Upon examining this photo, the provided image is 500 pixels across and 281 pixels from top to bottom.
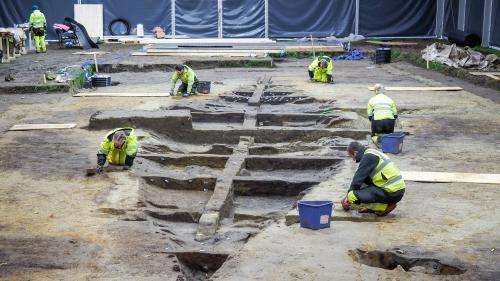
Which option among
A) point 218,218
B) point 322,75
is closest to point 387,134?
point 218,218

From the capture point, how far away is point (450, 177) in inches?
465

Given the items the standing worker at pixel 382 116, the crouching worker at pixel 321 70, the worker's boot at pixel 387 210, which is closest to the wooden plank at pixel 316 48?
the crouching worker at pixel 321 70

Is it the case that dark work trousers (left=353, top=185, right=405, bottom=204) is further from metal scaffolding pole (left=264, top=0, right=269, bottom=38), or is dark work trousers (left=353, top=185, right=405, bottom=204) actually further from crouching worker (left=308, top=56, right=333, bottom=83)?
metal scaffolding pole (left=264, top=0, right=269, bottom=38)

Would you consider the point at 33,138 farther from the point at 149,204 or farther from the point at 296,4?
the point at 296,4

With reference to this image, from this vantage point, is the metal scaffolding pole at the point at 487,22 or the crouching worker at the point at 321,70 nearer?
the crouching worker at the point at 321,70

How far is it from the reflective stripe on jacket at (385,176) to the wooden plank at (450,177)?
6.52 feet

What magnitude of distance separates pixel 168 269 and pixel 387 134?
6.87 meters

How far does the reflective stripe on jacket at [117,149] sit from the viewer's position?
12164 millimetres

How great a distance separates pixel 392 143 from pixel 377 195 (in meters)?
3.81

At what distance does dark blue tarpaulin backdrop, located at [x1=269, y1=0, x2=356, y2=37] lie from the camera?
35562 mm

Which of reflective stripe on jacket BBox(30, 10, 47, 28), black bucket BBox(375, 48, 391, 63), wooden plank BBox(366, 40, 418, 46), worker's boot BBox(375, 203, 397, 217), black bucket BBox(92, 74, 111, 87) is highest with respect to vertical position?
reflective stripe on jacket BBox(30, 10, 47, 28)

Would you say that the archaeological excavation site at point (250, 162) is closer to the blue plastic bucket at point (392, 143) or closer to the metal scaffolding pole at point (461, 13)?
the blue plastic bucket at point (392, 143)

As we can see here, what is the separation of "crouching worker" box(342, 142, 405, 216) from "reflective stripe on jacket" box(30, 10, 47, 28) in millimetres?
22487

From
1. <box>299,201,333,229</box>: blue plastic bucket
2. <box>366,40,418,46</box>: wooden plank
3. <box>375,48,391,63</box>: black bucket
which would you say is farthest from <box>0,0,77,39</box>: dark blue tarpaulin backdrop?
<box>299,201,333,229</box>: blue plastic bucket
